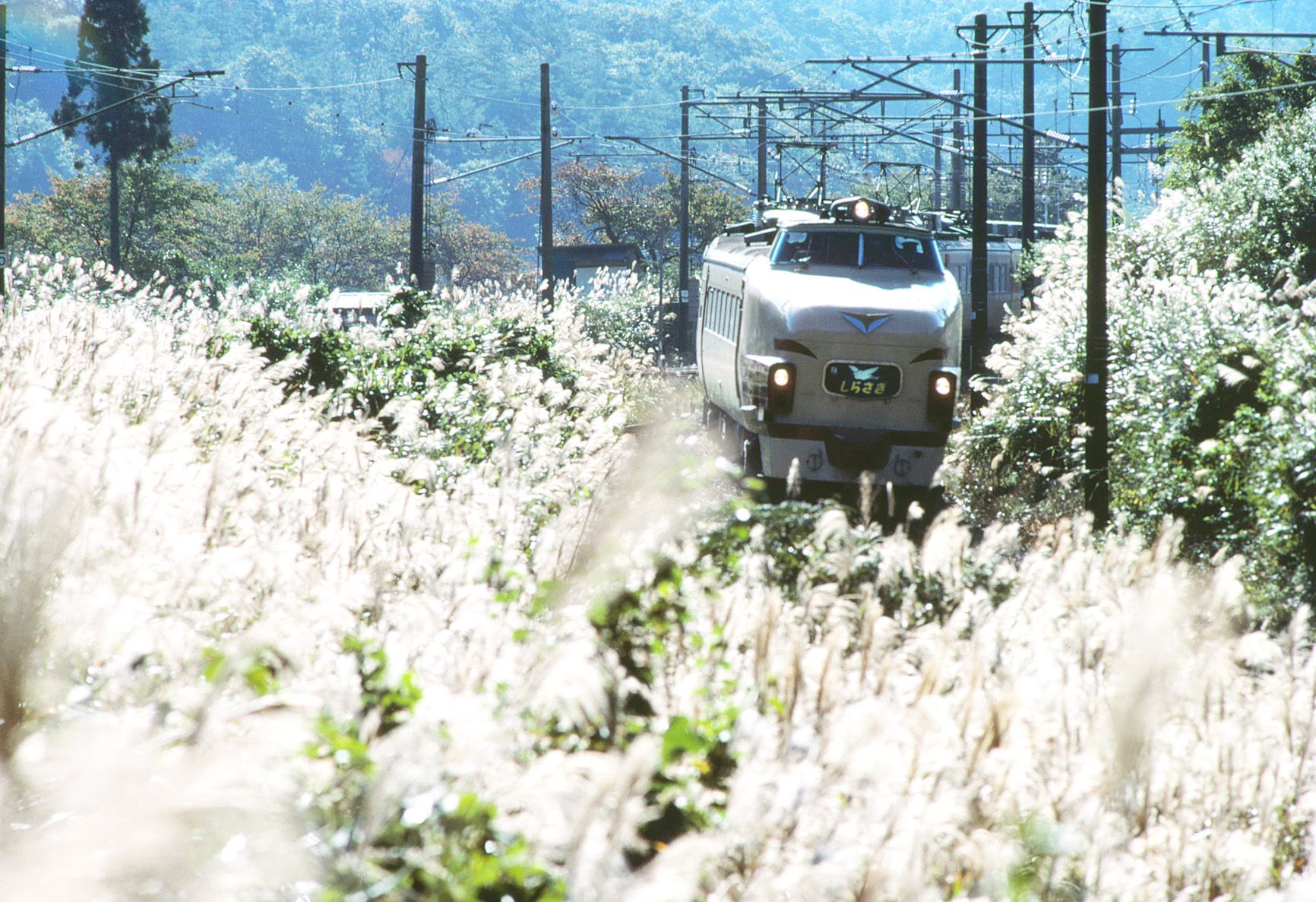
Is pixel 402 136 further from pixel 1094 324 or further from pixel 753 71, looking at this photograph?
pixel 1094 324

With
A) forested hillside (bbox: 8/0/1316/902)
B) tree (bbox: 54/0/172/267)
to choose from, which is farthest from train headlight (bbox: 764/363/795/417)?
tree (bbox: 54/0/172/267)

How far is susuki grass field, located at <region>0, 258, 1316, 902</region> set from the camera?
2318 mm

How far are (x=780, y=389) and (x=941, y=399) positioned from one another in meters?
1.47

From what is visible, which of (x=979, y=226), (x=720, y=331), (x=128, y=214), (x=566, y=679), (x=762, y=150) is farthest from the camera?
(x=128, y=214)

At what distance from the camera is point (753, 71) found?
487 ft

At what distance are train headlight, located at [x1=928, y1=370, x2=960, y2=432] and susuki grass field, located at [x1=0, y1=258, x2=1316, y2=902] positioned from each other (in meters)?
7.46

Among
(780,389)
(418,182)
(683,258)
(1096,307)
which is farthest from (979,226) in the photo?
(683,258)

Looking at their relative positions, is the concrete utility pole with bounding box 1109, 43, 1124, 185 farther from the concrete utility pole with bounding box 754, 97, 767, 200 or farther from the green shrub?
the green shrub

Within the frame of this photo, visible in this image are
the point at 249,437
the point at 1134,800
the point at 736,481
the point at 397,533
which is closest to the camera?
the point at 1134,800

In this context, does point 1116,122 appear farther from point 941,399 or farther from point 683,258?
point 941,399

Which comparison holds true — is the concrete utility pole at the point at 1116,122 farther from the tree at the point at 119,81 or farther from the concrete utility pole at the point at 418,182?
the tree at the point at 119,81

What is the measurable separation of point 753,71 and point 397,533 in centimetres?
14961

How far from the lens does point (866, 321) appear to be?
42.7 feet

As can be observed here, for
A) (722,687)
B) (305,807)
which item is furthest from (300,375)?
(305,807)
